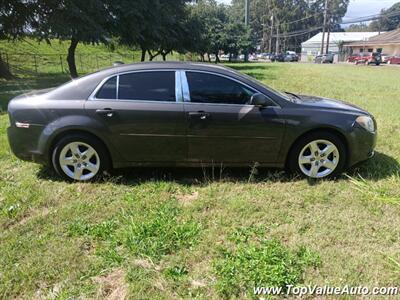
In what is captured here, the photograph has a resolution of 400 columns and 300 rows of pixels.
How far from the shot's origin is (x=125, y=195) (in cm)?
417

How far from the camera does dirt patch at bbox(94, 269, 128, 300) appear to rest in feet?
8.57

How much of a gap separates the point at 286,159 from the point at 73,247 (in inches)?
108

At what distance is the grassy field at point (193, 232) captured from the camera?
2.73 meters

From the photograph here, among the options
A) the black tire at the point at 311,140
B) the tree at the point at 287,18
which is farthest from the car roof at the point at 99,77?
the tree at the point at 287,18

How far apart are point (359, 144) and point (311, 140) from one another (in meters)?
0.62

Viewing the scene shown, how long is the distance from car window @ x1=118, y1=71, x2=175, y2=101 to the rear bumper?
114 centimetres

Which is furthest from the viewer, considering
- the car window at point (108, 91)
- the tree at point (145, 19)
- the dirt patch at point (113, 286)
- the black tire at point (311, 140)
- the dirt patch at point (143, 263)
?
the tree at point (145, 19)

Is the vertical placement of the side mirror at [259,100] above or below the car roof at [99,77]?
below

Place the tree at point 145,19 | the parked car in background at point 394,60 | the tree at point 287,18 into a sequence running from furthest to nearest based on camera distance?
→ 1. the tree at point 287,18
2. the parked car in background at point 394,60
3. the tree at point 145,19

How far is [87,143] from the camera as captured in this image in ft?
14.5

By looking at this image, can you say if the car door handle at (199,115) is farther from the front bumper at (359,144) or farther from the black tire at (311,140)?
the front bumper at (359,144)

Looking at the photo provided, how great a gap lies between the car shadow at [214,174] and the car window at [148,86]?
1.06 meters

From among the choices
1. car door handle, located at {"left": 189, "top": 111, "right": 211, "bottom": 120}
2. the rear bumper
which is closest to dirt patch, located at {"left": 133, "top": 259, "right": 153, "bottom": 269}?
car door handle, located at {"left": 189, "top": 111, "right": 211, "bottom": 120}

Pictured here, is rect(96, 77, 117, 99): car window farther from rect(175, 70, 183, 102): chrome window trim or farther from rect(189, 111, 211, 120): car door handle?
rect(189, 111, 211, 120): car door handle
